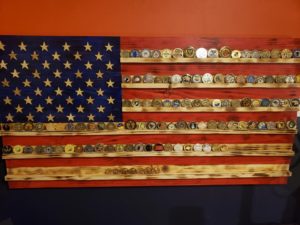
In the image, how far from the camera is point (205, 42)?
7.87ft

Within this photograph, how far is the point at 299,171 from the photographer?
112 inches

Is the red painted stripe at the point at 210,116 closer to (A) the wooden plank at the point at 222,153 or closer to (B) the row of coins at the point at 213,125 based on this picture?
(B) the row of coins at the point at 213,125

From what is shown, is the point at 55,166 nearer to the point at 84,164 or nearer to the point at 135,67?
the point at 84,164

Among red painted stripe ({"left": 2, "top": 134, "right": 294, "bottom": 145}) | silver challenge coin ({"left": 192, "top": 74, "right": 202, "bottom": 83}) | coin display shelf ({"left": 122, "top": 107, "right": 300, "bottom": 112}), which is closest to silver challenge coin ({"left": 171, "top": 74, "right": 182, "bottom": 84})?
silver challenge coin ({"left": 192, "top": 74, "right": 202, "bottom": 83})

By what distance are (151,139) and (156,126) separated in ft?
0.47

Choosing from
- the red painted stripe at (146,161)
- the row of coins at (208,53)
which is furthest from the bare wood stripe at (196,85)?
the red painted stripe at (146,161)

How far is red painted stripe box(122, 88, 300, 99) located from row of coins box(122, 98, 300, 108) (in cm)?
4

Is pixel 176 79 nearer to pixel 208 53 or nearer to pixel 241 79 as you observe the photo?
pixel 208 53

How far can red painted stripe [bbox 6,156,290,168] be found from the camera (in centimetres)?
256

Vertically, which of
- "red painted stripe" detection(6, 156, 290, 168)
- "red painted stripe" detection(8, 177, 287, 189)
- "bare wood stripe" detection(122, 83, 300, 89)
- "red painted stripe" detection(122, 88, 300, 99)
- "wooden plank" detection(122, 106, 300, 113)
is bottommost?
"red painted stripe" detection(8, 177, 287, 189)

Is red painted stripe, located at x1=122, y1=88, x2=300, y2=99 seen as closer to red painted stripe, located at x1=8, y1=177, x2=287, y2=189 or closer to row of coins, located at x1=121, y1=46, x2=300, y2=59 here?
row of coins, located at x1=121, y1=46, x2=300, y2=59

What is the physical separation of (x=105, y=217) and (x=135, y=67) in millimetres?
1619

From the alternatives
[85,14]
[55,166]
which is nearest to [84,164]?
[55,166]

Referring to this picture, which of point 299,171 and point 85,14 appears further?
point 299,171
